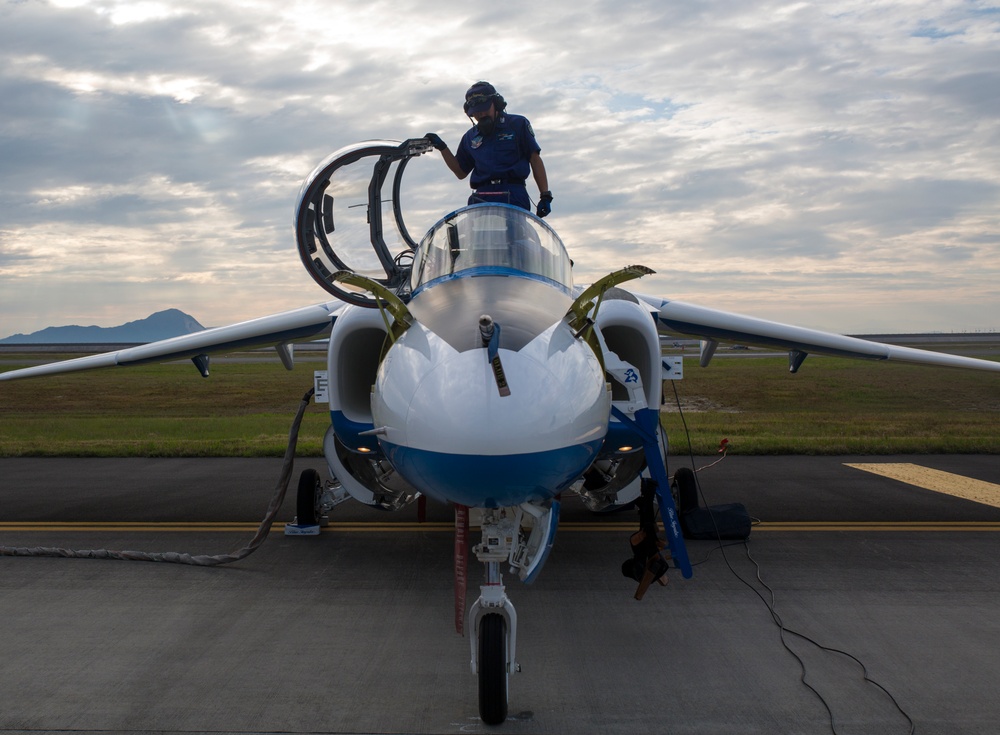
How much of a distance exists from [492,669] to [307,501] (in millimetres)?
4875

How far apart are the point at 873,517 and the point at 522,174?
560 cm

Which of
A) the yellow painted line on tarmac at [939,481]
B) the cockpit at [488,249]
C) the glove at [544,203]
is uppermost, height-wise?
the glove at [544,203]

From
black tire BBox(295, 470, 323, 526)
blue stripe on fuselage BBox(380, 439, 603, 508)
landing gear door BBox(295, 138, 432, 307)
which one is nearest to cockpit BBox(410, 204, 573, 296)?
landing gear door BBox(295, 138, 432, 307)

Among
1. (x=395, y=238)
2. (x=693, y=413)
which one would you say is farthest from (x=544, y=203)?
(x=693, y=413)

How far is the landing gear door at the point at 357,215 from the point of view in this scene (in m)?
6.66

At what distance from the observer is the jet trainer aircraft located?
13.3ft

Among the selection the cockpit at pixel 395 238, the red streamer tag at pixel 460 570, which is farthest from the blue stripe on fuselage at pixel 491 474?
the cockpit at pixel 395 238

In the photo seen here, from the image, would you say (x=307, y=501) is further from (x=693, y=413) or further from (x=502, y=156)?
(x=693, y=413)

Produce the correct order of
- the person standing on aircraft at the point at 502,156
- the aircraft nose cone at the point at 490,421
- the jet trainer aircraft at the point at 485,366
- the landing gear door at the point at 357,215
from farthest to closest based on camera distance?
1. the person standing on aircraft at the point at 502,156
2. the landing gear door at the point at 357,215
3. the jet trainer aircraft at the point at 485,366
4. the aircraft nose cone at the point at 490,421

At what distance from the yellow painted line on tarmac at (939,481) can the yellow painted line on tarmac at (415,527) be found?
1621mm

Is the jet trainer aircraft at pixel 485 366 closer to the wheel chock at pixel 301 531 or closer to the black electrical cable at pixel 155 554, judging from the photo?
the wheel chock at pixel 301 531

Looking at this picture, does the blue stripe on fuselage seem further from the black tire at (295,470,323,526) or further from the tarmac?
the black tire at (295,470,323,526)

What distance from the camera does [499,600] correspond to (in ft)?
14.6

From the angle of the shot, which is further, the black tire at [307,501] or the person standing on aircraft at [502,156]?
the black tire at [307,501]
